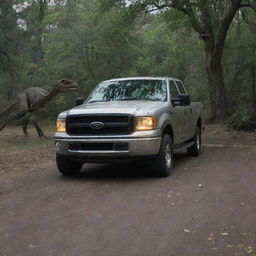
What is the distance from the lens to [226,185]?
829cm

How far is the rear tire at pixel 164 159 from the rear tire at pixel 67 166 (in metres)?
1.68

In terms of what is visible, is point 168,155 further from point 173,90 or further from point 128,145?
point 173,90

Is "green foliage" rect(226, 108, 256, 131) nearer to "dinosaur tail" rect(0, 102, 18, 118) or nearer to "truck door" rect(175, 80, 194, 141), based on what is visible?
"truck door" rect(175, 80, 194, 141)

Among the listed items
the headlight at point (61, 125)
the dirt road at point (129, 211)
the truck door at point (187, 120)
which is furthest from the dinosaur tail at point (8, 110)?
the headlight at point (61, 125)

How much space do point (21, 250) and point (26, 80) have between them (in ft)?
102

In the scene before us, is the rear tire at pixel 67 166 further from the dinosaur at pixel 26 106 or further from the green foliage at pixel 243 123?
the green foliage at pixel 243 123

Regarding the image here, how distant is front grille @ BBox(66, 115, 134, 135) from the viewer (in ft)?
28.3

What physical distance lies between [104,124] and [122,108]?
46 cm

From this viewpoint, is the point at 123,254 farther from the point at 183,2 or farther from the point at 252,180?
the point at 183,2

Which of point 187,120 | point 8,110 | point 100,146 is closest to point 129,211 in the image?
point 100,146

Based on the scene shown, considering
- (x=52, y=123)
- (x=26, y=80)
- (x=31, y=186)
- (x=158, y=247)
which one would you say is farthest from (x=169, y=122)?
(x=26, y=80)

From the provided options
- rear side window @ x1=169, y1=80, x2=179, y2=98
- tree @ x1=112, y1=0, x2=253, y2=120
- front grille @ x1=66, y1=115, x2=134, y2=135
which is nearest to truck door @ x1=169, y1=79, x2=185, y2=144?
rear side window @ x1=169, y1=80, x2=179, y2=98

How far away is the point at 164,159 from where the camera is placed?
891 centimetres

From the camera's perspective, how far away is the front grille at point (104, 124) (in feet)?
28.3
